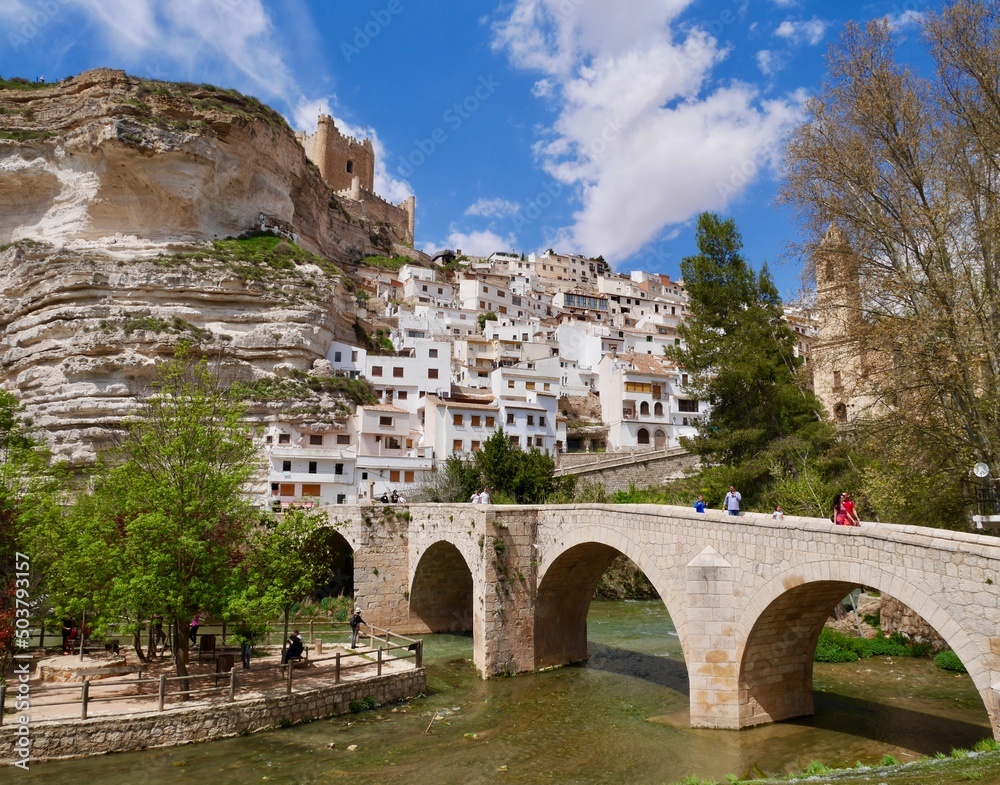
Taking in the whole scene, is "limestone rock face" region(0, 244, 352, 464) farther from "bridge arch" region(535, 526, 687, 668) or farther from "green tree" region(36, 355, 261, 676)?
"bridge arch" region(535, 526, 687, 668)

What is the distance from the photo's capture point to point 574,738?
13.6 meters

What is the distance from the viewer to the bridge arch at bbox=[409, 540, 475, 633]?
24.8 m

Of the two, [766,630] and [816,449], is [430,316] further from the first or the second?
[766,630]

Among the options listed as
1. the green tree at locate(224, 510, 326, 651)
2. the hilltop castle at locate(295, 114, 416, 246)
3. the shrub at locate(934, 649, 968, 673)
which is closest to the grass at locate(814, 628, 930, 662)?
the shrub at locate(934, 649, 968, 673)

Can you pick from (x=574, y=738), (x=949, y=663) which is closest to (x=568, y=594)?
(x=574, y=738)

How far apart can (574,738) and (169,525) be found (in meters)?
8.95

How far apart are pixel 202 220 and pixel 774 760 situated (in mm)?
51001

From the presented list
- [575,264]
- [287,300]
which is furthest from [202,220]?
[575,264]

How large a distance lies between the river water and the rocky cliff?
95.6 ft

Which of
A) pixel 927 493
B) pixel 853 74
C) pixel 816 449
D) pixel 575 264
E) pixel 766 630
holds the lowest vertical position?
pixel 766 630

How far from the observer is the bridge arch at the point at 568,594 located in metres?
17.7

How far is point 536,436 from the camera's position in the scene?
47.2 metres

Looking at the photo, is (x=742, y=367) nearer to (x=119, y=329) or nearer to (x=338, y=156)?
(x=119, y=329)

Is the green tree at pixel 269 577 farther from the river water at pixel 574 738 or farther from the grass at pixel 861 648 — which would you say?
the grass at pixel 861 648
